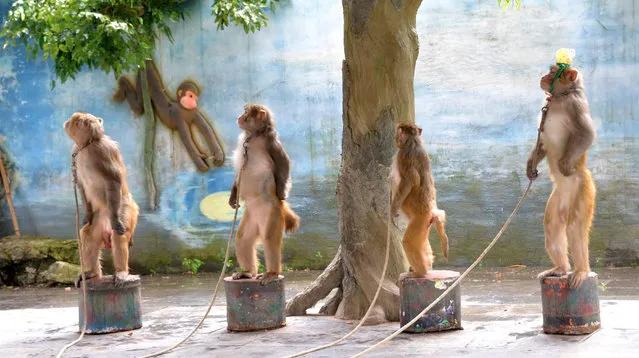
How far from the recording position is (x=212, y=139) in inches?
475

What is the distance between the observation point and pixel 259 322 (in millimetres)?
7402

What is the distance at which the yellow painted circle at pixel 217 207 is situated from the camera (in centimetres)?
1199

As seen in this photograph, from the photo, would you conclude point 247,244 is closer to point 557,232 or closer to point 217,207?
point 557,232

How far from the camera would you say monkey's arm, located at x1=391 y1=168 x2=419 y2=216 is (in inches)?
268

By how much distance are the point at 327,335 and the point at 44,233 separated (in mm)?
6654

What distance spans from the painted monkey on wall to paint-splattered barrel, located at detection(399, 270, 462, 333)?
222 inches

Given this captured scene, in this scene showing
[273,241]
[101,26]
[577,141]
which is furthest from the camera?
[101,26]

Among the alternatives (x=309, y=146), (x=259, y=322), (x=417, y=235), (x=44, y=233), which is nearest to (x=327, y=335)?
(x=259, y=322)

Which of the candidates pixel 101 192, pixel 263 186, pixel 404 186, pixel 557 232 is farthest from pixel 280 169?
pixel 557 232

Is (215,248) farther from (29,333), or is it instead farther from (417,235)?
(417,235)

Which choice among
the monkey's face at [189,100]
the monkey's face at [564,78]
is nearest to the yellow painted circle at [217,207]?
the monkey's face at [189,100]

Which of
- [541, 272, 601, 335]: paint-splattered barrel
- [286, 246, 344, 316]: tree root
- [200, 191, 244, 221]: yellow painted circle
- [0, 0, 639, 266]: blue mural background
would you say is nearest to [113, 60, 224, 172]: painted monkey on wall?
[0, 0, 639, 266]: blue mural background

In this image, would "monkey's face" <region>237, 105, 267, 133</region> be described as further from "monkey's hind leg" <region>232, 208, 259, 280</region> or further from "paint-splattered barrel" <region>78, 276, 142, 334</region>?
"paint-splattered barrel" <region>78, 276, 142, 334</region>

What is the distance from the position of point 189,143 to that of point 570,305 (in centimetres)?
688
